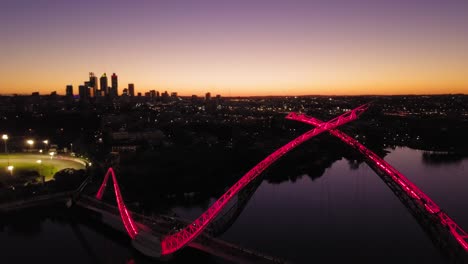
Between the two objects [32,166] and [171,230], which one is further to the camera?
[32,166]

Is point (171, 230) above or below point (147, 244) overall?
above

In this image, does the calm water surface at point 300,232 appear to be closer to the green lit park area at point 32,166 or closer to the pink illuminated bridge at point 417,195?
the pink illuminated bridge at point 417,195

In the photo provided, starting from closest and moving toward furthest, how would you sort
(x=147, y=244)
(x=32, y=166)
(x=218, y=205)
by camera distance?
(x=218, y=205)
(x=147, y=244)
(x=32, y=166)

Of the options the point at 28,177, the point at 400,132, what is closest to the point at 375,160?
the point at 28,177

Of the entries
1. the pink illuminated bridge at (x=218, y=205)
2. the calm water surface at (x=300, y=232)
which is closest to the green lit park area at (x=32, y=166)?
the calm water surface at (x=300, y=232)

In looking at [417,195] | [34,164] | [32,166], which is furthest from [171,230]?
[34,164]

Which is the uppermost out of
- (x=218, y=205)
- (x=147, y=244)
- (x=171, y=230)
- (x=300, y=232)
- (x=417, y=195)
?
(x=417, y=195)

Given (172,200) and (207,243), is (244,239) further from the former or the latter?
(172,200)

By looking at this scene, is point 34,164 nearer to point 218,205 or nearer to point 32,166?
point 32,166
